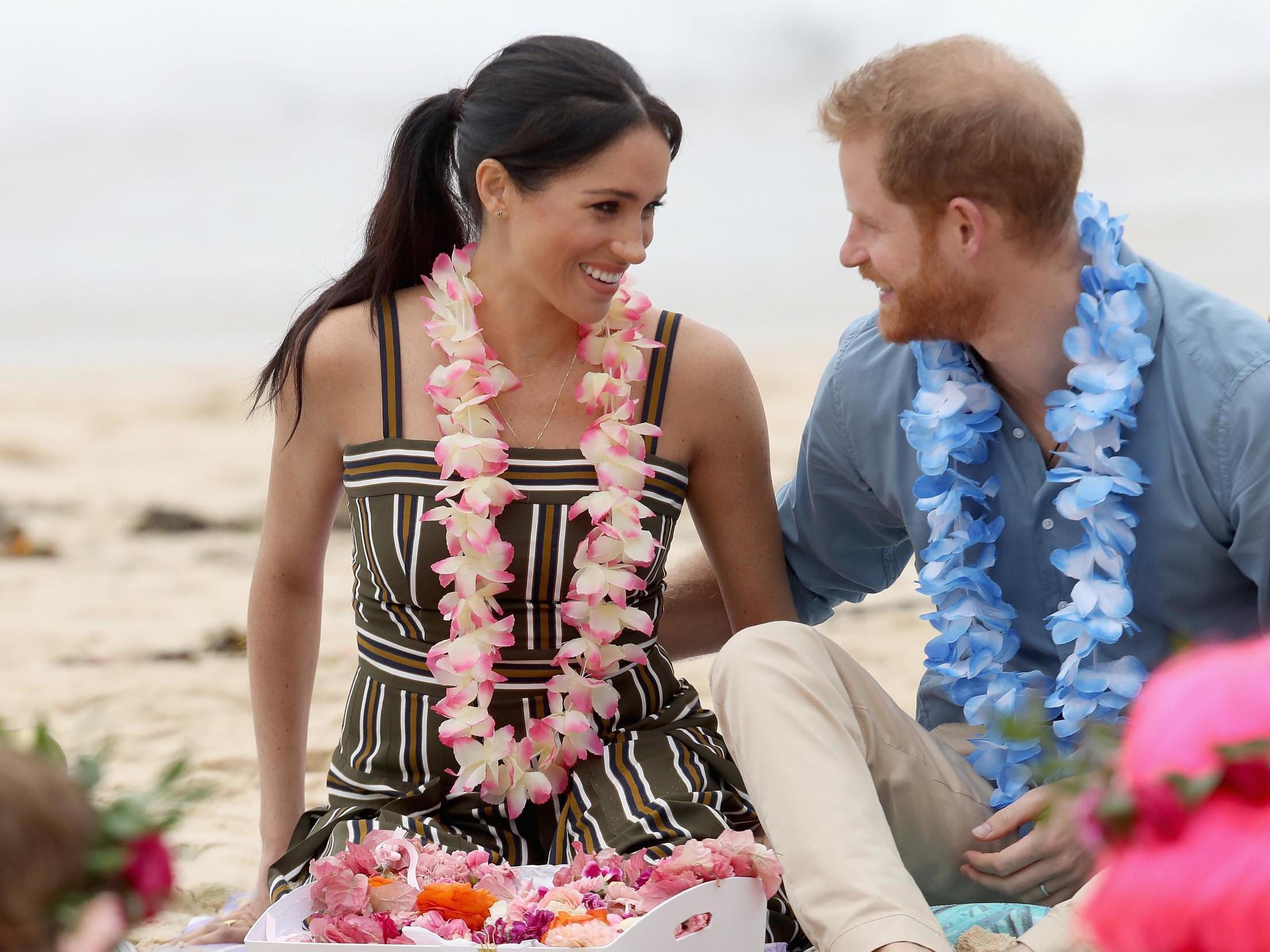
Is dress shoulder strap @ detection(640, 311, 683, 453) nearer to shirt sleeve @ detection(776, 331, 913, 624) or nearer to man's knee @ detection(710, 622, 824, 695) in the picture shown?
shirt sleeve @ detection(776, 331, 913, 624)

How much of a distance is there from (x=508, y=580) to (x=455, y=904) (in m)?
0.61

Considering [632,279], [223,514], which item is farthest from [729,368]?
[223,514]

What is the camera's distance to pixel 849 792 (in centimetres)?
218

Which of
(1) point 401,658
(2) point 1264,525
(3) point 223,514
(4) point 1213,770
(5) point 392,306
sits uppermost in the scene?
(5) point 392,306

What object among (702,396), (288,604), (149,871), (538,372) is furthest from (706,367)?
(149,871)

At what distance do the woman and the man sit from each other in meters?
0.35

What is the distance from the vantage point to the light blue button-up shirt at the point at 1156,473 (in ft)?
7.77

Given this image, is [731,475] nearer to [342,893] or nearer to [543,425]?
[543,425]

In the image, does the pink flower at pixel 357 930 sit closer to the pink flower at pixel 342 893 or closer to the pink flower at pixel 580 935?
the pink flower at pixel 342 893

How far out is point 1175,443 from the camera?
2422 millimetres

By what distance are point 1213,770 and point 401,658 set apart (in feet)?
6.75

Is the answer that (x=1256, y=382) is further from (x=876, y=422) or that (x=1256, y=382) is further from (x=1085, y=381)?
(x=876, y=422)

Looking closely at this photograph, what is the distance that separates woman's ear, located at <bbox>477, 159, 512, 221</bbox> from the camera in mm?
2754

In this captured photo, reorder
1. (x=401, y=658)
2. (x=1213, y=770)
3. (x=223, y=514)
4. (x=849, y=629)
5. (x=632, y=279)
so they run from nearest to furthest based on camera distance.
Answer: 1. (x=1213, y=770)
2. (x=401, y=658)
3. (x=632, y=279)
4. (x=849, y=629)
5. (x=223, y=514)
